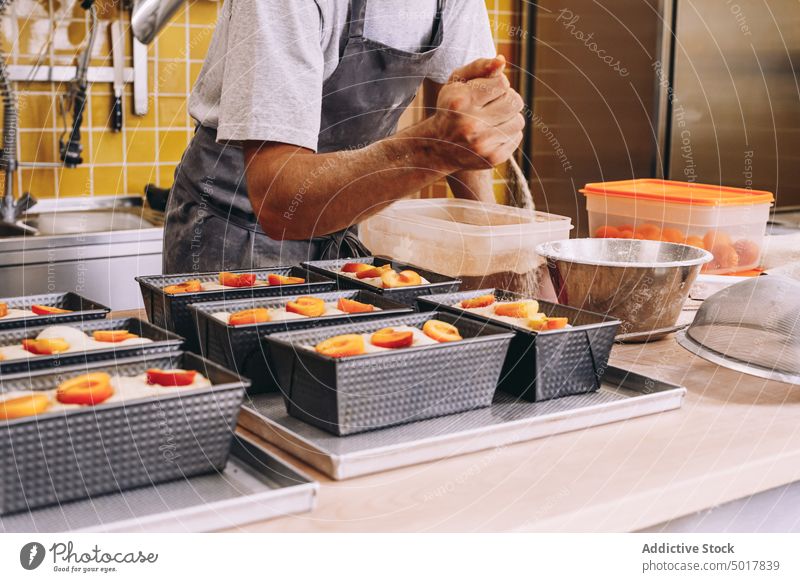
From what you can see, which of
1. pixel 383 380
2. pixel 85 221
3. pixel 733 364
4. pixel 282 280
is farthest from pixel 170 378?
pixel 85 221

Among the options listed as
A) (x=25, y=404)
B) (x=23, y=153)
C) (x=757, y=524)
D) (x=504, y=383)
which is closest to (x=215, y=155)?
(x=504, y=383)

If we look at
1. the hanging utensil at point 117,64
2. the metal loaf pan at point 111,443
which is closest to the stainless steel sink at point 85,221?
the hanging utensil at point 117,64

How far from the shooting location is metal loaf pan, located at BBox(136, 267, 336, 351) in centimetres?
92

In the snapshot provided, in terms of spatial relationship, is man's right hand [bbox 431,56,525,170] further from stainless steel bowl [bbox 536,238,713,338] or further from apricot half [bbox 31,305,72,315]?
apricot half [bbox 31,305,72,315]

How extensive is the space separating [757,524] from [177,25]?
1.96 meters

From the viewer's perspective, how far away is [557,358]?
821mm

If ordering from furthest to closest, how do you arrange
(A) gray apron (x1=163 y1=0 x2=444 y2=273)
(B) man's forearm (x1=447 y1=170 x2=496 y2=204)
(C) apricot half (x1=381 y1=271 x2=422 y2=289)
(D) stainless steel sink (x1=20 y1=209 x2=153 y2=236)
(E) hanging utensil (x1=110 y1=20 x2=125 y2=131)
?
(E) hanging utensil (x1=110 y1=20 x2=125 y2=131) < (D) stainless steel sink (x1=20 y1=209 x2=153 y2=236) < (B) man's forearm (x1=447 y1=170 x2=496 y2=204) < (A) gray apron (x1=163 y1=0 x2=444 y2=273) < (C) apricot half (x1=381 y1=271 x2=422 y2=289)

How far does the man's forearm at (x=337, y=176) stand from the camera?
0.96 m

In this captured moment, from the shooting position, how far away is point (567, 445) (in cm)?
75

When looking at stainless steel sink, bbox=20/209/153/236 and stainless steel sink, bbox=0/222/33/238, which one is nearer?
stainless steel sink, bbox=0/222/33/238

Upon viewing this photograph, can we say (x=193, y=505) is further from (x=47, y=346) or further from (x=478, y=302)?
(x=478, y=302)

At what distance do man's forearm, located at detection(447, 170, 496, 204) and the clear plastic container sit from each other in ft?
0.32

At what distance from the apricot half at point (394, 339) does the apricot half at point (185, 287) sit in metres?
0.27

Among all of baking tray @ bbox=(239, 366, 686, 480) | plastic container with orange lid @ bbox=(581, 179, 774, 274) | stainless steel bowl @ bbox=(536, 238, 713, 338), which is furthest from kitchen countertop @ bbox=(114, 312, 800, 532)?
plastic container with orange lid @ bbox=(581, 179, 774, 274)
